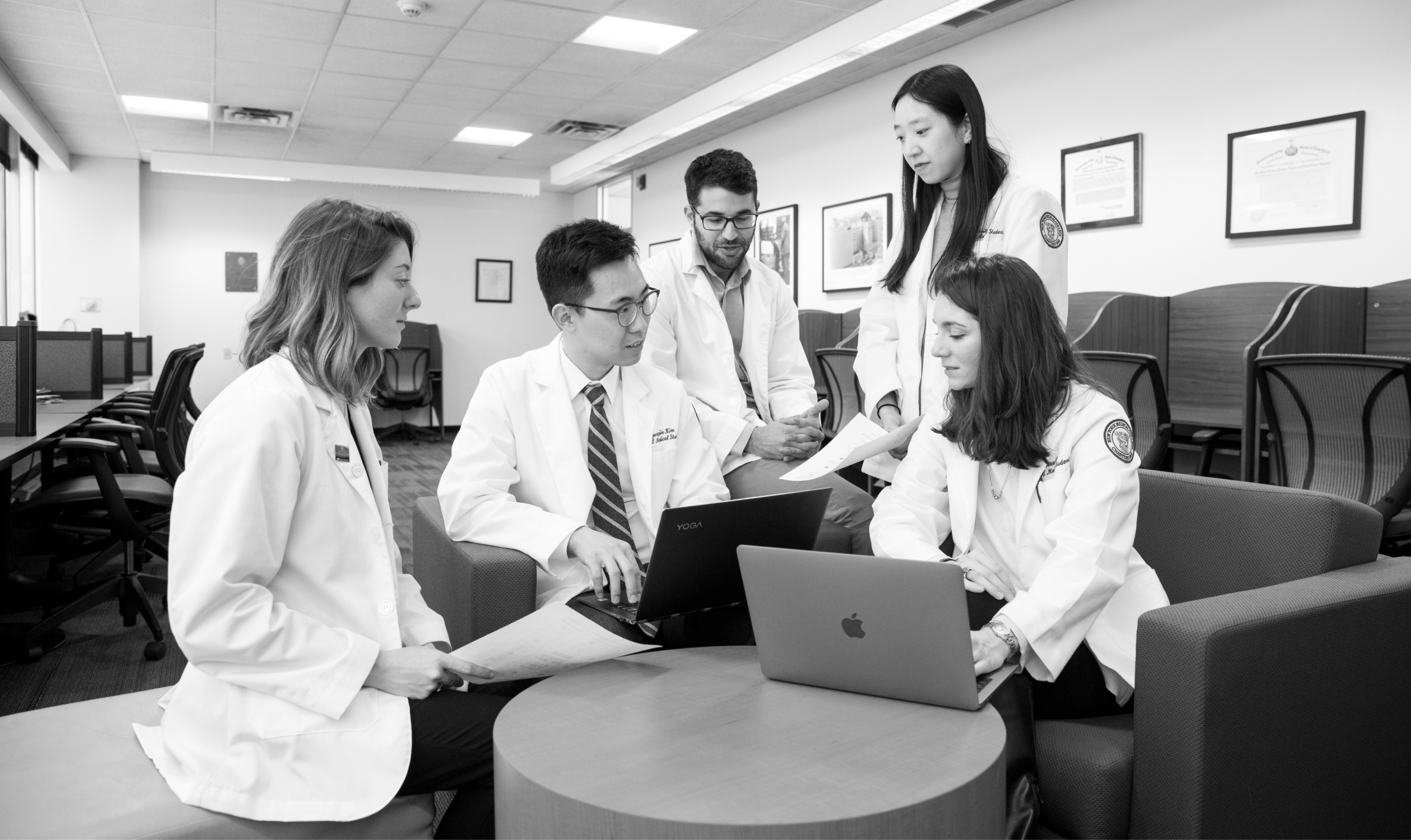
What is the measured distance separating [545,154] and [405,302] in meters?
7.24

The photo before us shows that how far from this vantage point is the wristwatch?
4.36 ft

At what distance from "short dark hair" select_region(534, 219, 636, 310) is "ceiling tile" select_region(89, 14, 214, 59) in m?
4.20

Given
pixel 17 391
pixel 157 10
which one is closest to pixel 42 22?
pixel 157 10

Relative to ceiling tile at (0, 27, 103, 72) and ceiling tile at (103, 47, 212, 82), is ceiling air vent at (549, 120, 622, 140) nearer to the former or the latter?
ceiling tile at (103, 47, 212, 82)

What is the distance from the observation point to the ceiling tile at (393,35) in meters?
4.88

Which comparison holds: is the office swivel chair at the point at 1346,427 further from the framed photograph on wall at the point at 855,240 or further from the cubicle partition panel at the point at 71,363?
the cubicle partition panel at the point at 71,363

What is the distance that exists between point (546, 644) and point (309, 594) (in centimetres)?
31

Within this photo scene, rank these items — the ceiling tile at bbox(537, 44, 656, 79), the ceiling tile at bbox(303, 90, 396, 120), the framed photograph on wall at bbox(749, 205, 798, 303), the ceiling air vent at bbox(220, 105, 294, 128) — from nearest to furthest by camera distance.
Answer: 1. the ceiling tile at bbox(537, 44, 656, 79)
2. the ceiling tile at bbox(303, 90, 396, 120)
3. the framed photograph on wall at bbox(749, 205, 798, 303)
4. the ceiling air vent at bbox(220, 105, 294, 128)

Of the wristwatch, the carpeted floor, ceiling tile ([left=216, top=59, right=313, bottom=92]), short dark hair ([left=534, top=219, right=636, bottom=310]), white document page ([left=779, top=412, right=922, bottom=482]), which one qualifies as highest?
ceiling tile ([left=216, top=59, right=313, bottom=92])

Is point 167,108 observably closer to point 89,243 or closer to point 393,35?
point 89,243

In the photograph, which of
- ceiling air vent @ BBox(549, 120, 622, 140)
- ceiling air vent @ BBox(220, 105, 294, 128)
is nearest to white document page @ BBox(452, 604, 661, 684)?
ceiling air vent @ BBox(549, 120, 622, 140)

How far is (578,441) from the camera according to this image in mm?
1828

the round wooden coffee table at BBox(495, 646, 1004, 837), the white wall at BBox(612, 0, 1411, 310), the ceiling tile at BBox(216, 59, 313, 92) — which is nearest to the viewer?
the round wooden coffee table at BBox(495, 646, 1004, 837)

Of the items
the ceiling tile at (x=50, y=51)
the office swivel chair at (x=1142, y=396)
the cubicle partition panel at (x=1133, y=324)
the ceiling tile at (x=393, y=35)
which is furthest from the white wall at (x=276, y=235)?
the office swivel chair at (x=1142, y=396)
